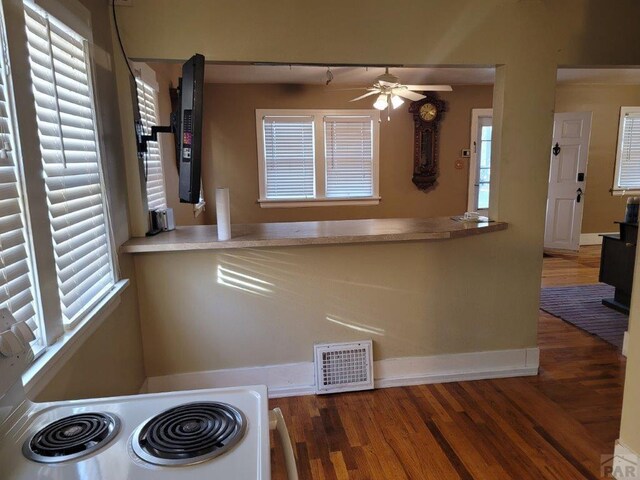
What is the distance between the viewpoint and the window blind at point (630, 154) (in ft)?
20.4

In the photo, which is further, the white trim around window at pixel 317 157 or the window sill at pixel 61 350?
the white trim around window at pixel 317 157

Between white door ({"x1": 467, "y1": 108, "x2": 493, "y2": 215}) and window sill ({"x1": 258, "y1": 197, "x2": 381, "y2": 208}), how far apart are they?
4.60 feet

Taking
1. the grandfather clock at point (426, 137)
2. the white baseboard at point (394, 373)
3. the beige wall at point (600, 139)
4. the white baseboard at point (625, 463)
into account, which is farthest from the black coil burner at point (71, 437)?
the beige wall at point (600, 139)

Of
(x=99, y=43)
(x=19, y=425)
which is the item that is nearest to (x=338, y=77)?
(x=99, y=43)

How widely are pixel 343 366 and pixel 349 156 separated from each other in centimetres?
382

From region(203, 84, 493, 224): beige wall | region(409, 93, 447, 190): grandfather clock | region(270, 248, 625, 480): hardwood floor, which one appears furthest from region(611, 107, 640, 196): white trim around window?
region(270, 248, 625, 480): hardwood floor

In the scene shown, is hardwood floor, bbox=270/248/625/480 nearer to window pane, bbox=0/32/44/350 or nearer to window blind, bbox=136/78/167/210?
window pane, bbox=0/32/44/350

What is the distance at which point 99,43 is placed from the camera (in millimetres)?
1929

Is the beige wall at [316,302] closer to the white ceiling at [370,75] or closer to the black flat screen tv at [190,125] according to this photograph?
the black flat screen tv at [190,125]

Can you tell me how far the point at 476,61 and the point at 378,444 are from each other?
2136 mm

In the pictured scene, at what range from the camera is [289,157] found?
5754 millimetres

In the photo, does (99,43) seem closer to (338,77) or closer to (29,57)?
(29,57)

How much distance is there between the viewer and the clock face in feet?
19.1

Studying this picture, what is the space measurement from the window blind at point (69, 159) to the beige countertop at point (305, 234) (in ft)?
1.16
